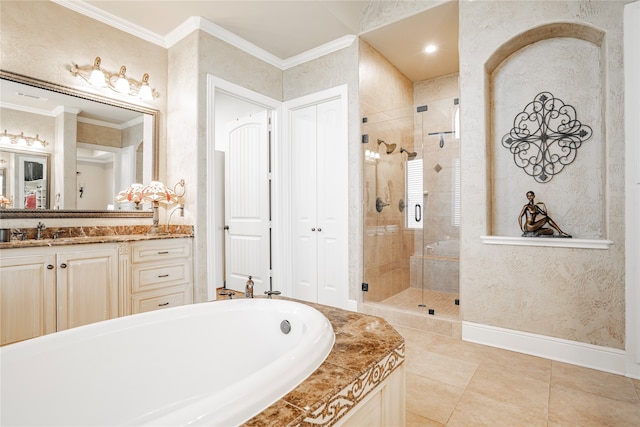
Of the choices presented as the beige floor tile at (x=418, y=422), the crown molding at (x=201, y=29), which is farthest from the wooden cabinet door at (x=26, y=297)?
the beige floor tile at (x=418, y=422)

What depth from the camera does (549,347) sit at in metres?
2.33

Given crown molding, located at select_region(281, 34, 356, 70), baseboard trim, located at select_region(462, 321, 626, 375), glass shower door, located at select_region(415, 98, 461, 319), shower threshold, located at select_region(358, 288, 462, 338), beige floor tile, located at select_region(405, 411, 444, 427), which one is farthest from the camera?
crown molding, located at select_region(281, 34, 356, 70)

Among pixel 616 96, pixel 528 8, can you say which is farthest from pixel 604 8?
A: pixel 616 96

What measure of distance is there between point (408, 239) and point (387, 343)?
2172 millimetres

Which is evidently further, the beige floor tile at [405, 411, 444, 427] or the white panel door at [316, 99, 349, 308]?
the white panel door at [316, 99, 349, 308]

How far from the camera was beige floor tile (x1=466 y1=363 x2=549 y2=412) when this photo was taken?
71.1 inches

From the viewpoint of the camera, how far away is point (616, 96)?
83.2 inches

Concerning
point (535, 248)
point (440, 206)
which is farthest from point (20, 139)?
point (535, 248)

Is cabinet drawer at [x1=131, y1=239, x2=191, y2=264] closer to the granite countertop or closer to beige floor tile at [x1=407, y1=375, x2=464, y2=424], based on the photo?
the granite countertop

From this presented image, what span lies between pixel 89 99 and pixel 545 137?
381cm

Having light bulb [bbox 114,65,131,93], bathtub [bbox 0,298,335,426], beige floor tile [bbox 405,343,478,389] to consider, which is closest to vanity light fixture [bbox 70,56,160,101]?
light bulb [bbox 114,65,131,93]

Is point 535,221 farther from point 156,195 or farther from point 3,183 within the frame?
point 3,183

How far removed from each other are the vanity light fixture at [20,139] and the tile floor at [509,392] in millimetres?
3269

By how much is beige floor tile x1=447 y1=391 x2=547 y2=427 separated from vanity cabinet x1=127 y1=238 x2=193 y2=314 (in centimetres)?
229
